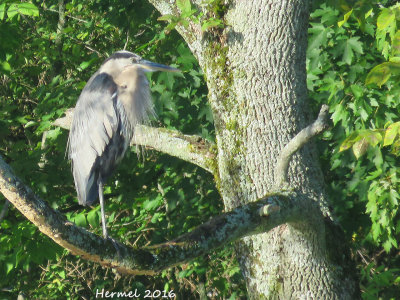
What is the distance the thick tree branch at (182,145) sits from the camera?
324cm

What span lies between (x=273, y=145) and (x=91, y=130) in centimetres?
119

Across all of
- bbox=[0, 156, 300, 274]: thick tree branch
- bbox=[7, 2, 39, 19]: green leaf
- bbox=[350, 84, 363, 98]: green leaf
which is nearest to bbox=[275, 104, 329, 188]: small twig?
bbox=[0, 156, 300, 274]: thick tree branch

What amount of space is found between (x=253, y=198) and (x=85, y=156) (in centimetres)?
116

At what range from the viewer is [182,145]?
10.8ft

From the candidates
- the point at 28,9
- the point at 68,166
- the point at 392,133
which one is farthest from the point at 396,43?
the point at 68,166

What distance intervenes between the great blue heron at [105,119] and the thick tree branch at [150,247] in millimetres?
1212

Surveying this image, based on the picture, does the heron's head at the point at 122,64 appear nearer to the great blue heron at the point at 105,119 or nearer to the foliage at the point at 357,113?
the great blue heron at the point at 105,119

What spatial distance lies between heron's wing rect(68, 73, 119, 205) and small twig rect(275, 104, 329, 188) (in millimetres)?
1224

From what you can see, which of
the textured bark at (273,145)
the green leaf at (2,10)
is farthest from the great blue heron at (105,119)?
the textured bark at (273,145)

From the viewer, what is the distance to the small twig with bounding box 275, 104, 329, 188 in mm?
2475

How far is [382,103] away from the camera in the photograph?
159 inches

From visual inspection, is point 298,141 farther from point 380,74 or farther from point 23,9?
point 23,9

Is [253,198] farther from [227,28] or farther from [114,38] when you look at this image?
[114,38]

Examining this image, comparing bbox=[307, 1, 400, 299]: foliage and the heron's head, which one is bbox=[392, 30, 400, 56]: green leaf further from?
the heron's head
